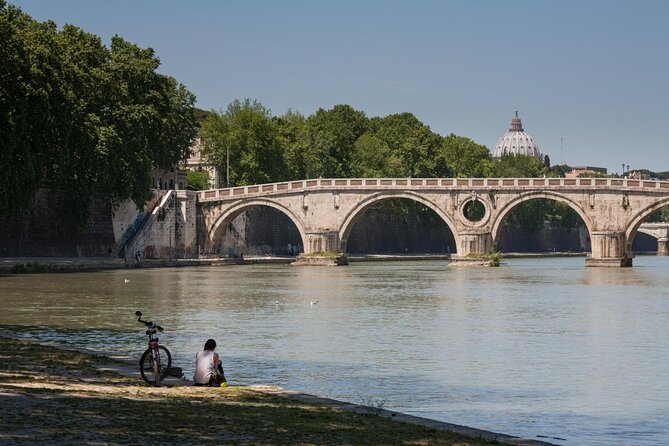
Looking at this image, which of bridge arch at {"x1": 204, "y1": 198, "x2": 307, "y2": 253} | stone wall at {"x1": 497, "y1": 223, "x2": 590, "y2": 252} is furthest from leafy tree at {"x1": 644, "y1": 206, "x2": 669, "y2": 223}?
bridge arch at {"x1": 204, "y1": 198, "x2": 307, "y2": 253}

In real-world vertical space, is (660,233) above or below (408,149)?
below

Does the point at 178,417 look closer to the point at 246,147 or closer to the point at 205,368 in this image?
the point at 205,368

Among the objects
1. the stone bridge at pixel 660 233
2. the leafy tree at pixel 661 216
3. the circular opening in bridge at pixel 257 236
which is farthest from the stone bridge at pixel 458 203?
the leafy tree at pixel 661 216

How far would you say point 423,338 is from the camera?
27562 millimetres

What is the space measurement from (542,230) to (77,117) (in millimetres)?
76546

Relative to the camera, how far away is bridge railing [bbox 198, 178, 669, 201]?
235ft

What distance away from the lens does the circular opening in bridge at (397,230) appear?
9562 centimetres

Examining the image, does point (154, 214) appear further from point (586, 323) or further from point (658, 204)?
point (586, 323)

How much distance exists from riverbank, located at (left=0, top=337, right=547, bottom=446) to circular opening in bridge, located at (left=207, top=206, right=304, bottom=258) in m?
62.6

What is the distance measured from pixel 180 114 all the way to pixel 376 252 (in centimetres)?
2829

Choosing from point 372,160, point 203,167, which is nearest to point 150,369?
point 372,160

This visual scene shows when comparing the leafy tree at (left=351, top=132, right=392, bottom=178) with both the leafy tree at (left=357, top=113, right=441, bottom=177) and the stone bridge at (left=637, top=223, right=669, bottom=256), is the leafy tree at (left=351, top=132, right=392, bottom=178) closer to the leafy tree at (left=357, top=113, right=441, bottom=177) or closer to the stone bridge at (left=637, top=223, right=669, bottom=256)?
the leafy tree at (left=357, top=113, right=441, bottom=177)

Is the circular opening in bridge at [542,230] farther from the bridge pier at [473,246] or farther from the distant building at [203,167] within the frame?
the bridge pier at [473,246]

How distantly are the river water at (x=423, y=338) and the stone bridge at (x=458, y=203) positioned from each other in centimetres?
1905
